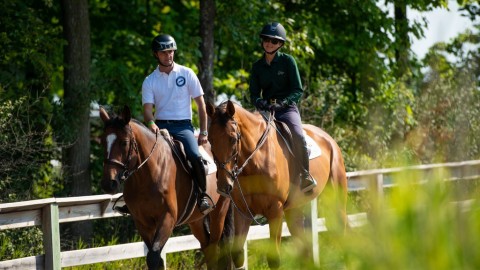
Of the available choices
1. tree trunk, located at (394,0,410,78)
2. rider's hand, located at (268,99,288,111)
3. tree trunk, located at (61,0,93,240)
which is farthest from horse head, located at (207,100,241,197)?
tree trunk, located at (394,0,410,78)

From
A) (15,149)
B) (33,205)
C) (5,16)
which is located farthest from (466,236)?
(5,16)

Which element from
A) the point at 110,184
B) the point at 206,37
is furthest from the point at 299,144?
the point at 206,37

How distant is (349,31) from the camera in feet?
75.9

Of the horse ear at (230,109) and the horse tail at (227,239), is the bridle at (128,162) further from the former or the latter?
the horse tail at (227,239)

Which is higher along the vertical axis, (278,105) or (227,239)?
(278,105)

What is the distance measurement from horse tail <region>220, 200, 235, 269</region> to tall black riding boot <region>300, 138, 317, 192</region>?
0.87m

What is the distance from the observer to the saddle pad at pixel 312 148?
1038 centimetres

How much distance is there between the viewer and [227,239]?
9883mm

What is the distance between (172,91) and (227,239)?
1760 mm

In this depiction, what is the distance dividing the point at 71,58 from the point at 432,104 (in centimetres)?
890

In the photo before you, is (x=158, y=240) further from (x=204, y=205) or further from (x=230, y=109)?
(x=230, y=109)

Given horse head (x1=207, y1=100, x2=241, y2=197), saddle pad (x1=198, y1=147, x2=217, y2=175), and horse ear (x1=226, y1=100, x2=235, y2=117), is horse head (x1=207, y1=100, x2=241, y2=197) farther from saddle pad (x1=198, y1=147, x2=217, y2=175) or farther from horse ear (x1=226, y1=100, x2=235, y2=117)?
saddle pad (x1=198, y1=147, x2=217, y2=175)

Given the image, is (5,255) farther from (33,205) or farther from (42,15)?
(42,15)

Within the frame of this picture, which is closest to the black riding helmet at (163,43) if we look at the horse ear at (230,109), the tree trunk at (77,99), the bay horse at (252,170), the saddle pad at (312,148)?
the bay horse at (252,170)
